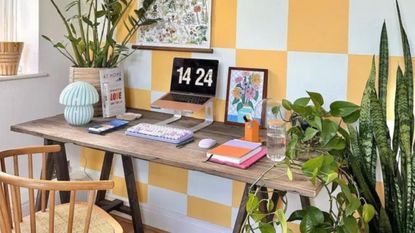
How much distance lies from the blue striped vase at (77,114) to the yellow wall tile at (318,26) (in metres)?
1.08

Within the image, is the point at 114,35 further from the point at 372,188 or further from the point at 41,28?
the point at 372,188

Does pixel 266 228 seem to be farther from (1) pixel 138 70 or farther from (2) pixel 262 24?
(1) pixel 138 70

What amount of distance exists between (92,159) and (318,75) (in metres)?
1.61

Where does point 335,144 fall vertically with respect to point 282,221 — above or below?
above

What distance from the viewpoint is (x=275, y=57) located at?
204 centimetres

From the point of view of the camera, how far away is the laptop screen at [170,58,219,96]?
2.17m

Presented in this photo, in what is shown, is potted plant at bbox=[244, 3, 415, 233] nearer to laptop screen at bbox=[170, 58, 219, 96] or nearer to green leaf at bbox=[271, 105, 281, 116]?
green leaf at bbox=[271, 105, 281, 116]

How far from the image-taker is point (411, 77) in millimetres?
1662

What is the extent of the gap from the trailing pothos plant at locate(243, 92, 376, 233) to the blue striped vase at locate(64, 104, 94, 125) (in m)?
1.02

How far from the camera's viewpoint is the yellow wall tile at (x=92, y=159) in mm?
2717

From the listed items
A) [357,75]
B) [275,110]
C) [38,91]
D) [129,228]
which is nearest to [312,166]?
[275,110]

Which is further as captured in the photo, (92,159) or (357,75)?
(92,159)

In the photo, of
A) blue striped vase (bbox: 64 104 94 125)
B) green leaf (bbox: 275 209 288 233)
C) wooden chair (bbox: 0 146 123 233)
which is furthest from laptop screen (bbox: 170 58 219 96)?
green leaf (bbox: 275 209 288 233)

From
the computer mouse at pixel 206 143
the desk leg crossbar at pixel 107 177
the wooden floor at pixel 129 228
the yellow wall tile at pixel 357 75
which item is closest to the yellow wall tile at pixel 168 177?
the desk leg crossbar at pixel 107 177
